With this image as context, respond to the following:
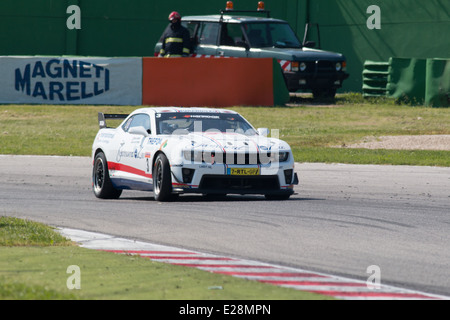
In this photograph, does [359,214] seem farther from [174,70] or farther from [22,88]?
[22,88]

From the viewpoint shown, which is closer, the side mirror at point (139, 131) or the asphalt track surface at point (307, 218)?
the asphalt track surface at point (307, 218)

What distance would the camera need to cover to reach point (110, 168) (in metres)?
13.4

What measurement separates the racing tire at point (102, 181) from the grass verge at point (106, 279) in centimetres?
462

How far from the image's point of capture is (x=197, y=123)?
13008 millimetres

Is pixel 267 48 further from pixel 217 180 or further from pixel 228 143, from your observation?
pixel 217 180

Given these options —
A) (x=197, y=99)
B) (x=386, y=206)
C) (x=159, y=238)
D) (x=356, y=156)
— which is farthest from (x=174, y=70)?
(x=159, y=238)


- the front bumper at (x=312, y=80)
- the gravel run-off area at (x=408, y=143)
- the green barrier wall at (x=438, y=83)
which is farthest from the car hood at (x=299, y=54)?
the gravel run-off area at (x=408, y=143)

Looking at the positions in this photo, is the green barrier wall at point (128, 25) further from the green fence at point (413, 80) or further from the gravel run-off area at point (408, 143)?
the gravel run-off area at point (408, 143)

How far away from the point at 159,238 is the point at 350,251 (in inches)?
75.3

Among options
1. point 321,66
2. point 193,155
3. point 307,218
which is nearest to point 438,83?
point 321,66

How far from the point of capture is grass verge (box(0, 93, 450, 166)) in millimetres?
18859

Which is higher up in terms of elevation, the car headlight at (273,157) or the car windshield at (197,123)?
the car windshield at (197,123)

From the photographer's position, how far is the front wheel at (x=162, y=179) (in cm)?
1202
